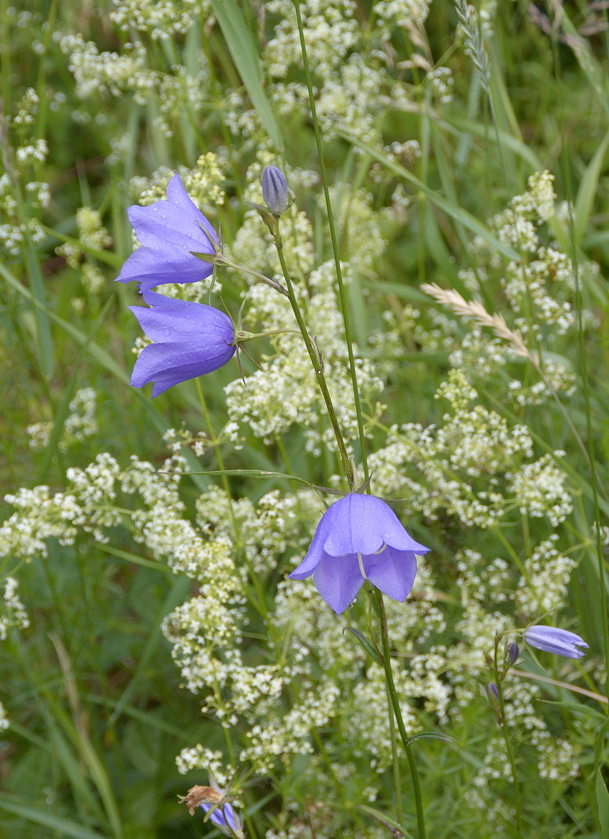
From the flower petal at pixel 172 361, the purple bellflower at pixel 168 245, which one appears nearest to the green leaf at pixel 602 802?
the flower petal at pixel 172 361

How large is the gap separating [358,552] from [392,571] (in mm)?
149

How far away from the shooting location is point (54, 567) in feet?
9.84

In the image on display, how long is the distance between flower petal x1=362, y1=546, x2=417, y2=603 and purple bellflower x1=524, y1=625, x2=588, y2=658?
1.15 ft

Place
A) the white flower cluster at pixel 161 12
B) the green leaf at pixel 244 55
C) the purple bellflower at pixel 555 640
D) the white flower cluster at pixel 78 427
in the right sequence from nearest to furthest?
1. the purple bellflower at pixel 555 640
2. the green leaf at pixel 244 55
3. the white flower cluster at pixel 161 12
4. the white flower cluster at pixel 78 427

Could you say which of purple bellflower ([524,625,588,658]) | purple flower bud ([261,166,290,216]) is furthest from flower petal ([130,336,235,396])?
purple bellflower ([524,625,588,658])

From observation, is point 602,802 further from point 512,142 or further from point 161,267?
point 512,142

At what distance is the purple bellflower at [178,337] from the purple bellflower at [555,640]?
896 mm

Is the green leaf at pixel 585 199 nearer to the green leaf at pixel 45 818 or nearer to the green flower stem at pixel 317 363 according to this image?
the green flower stem at pixel 317 363

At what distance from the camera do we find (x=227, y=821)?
62.2 inches

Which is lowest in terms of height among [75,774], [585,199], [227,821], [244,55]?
A: [75,774]

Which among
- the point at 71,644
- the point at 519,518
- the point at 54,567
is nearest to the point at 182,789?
the point at 71,644

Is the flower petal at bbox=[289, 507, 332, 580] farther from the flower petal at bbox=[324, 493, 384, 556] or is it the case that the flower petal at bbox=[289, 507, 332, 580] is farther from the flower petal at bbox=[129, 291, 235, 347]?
the flower petal at bbox=[129, 291, 235, 347]

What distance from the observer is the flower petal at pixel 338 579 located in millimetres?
1451

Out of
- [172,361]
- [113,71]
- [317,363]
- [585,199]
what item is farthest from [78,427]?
[585,199]
